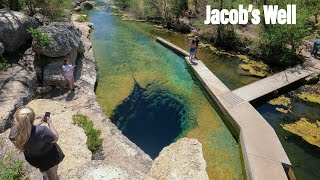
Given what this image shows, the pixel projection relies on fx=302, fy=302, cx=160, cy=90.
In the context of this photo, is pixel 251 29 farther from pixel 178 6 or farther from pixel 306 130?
pixel 306 130

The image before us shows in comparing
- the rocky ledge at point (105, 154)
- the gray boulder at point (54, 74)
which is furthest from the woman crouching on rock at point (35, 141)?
the gray boulder at point (54, 74)

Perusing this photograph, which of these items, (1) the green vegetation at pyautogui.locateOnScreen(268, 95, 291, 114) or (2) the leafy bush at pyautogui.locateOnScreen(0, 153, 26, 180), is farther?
(1) the green vegetation at pyautogui.locateOnScreen(268, 95, 291, 114)

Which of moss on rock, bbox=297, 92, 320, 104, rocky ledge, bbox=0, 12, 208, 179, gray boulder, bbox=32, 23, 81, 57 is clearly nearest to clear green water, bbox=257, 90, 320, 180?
moss on rock, bbox=297, 92, 320, 104

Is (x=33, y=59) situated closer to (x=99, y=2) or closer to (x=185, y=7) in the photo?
(x=185, y=7)

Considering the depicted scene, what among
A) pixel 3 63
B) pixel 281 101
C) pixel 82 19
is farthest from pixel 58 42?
pixel 82 19

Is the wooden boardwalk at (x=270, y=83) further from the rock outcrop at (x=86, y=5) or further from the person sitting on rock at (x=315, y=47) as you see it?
the rock outcrop at (x=86, y=5)

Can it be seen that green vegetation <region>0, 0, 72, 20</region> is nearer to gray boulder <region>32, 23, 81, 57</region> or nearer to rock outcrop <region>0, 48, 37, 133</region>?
gray boulder <region>32, 23, 81, 57</region>

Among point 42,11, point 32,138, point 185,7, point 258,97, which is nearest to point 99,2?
point 185,7
